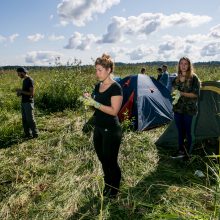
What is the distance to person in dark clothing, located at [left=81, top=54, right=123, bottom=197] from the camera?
14.3ft

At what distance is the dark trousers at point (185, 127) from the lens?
6230 millimetres

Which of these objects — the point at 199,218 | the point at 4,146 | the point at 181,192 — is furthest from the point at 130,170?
the point at 199,218

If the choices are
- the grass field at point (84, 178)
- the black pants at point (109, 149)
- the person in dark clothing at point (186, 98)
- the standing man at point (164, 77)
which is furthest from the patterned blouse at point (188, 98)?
the standing man at point (164, 77)

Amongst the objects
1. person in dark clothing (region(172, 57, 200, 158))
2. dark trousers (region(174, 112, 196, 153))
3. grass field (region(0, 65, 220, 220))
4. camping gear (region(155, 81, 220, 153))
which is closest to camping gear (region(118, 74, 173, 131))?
grass field (region(0, 65, 220, 220))

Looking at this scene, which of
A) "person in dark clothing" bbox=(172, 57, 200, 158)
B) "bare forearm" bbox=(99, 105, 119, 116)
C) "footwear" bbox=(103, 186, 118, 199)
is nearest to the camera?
"bare forearm" bbox=(99, 105, 119, 116)

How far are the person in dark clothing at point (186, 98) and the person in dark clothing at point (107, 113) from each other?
5.93 ft

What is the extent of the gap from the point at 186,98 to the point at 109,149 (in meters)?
2.17

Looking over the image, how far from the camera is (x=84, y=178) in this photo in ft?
18.7

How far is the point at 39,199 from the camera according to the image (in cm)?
509

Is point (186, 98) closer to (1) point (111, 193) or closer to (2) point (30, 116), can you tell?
(1) point (111, 193)

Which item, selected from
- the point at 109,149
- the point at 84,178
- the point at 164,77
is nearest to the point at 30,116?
the point at 84,178

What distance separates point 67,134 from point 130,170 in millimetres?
2256

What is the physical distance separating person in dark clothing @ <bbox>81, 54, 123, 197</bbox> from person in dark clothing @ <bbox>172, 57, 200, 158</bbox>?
71.2 inches

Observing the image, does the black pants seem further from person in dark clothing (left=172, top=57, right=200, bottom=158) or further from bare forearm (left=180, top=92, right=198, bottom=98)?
bare forearm (left=180, top=92, right=198, bottom=98)
